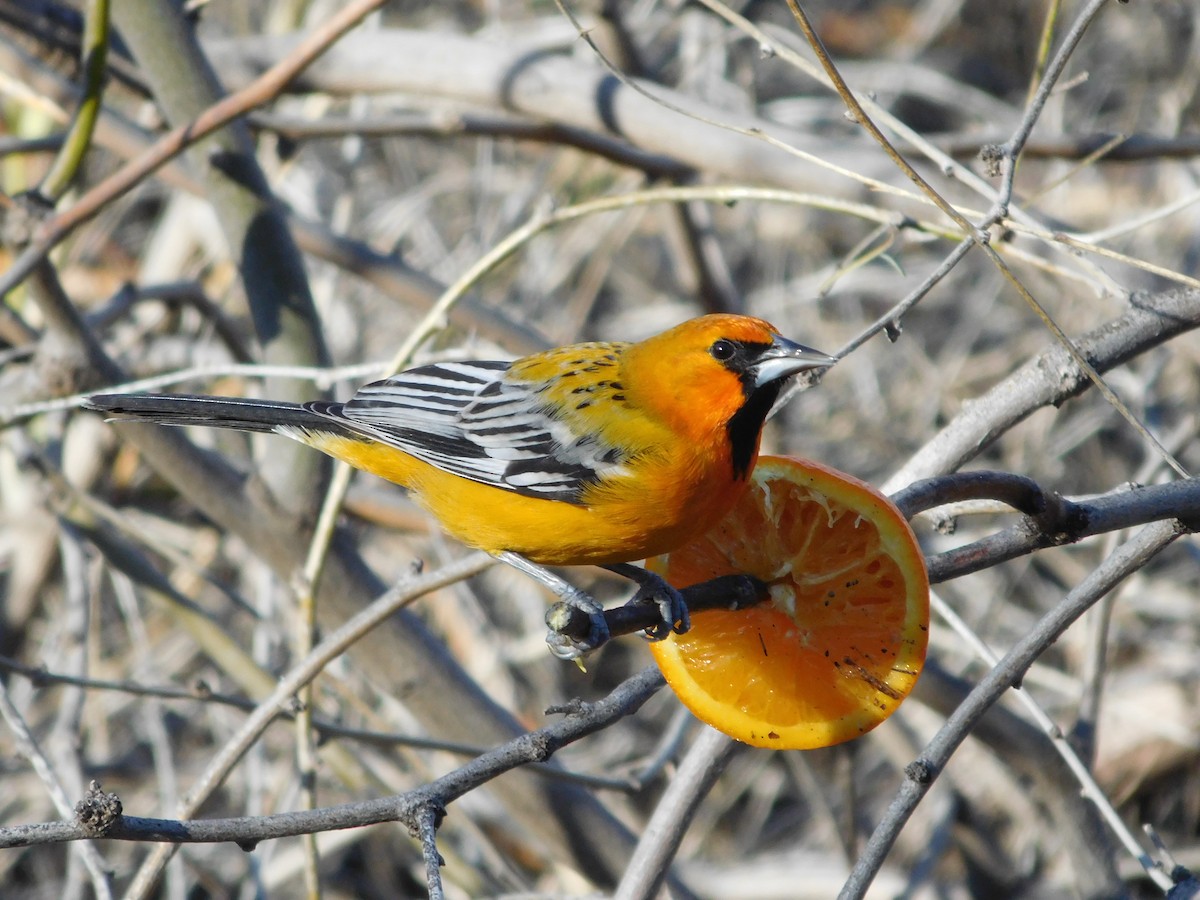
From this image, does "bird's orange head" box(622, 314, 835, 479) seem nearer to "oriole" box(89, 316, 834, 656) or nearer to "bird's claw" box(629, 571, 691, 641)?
"oriole" box(89, 316, 834, 656)

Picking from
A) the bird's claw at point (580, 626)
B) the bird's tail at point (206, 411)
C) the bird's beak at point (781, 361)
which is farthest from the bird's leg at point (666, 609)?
the bird's tail at point (206, 411)

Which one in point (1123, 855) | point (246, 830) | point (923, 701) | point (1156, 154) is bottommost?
point (246, 830)

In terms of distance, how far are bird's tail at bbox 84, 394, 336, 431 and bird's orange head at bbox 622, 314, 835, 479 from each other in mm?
1053

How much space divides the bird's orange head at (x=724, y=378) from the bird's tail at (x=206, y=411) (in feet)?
3.45

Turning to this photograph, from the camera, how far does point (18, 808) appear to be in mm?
5926

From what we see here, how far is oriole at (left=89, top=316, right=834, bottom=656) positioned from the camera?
3.38 m

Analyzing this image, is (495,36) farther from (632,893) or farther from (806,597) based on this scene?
(632,893)

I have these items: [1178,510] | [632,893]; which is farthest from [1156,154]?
[632,893]

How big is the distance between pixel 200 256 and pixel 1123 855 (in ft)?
18.2

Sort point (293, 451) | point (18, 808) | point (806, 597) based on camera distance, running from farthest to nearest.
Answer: point (18, 808) → point (293, 451) → point (806, 597)

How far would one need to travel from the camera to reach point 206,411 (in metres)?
3.62

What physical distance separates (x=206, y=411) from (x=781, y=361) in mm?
1671

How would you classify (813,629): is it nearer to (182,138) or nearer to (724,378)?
(724,378)

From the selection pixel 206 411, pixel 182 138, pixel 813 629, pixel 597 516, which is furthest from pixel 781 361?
pixel 182 138
